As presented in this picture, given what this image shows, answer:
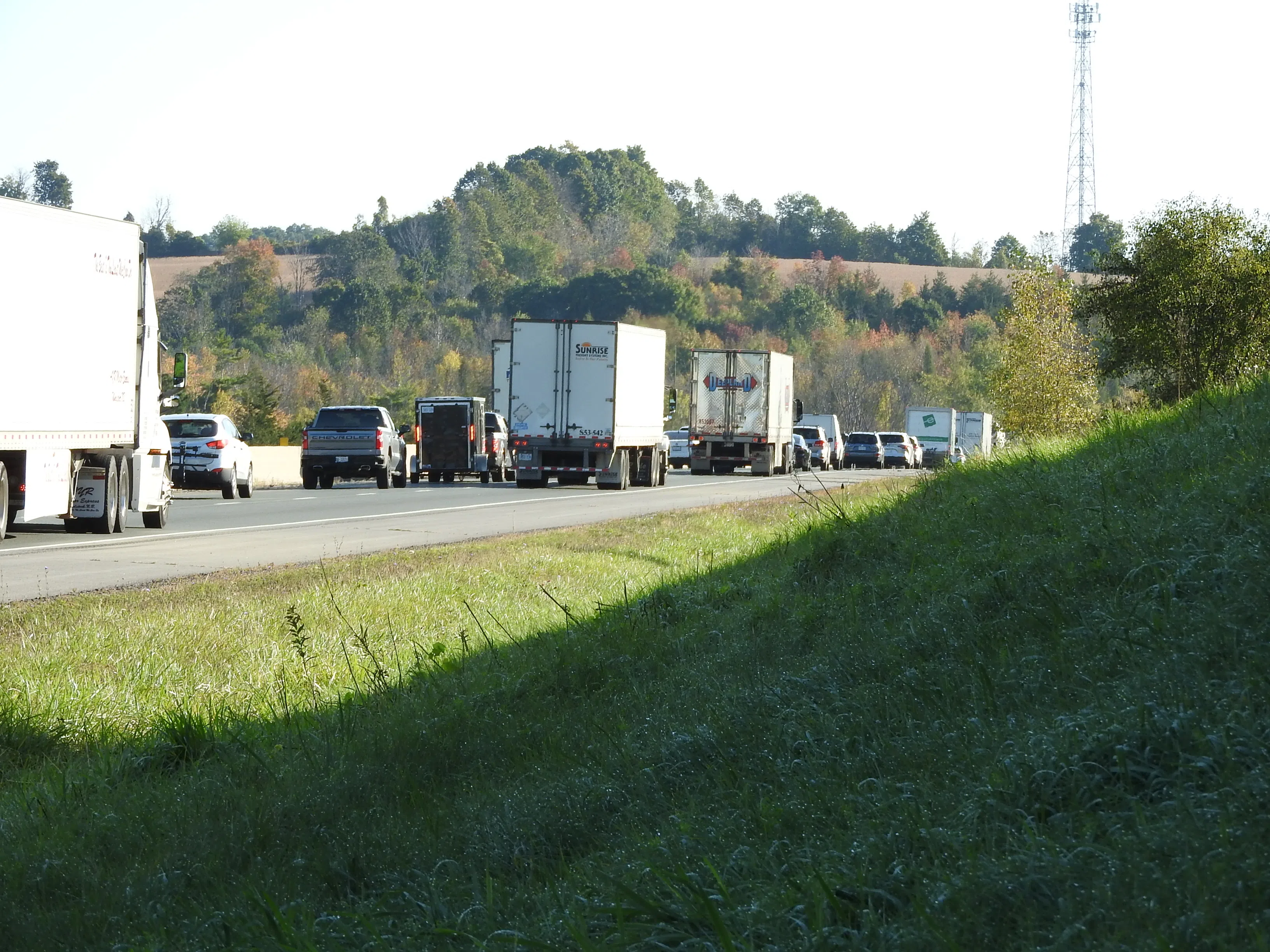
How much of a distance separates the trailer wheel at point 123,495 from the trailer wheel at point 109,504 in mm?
48

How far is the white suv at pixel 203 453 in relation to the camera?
99.3 ft

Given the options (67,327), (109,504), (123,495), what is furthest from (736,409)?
(67,327)

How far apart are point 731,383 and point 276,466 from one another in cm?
1484

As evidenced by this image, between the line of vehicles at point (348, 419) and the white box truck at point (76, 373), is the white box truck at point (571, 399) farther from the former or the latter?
the white box truck at point (76, 373)

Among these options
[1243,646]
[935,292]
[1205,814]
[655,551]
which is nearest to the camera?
[1205,814]

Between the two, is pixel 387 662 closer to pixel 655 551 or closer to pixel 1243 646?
pixel 1243 646

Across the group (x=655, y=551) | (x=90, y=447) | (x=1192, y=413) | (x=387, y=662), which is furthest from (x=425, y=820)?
(x=90, y=447)

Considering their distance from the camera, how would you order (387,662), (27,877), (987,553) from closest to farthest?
(27,877) < (987,553) < (387,662)

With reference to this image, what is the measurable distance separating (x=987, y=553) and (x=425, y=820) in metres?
3.10

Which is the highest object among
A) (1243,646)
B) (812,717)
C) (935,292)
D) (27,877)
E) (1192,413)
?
(935,292)

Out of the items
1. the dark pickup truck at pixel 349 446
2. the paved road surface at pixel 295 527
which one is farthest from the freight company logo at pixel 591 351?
the dark pickup truck at pixel 349 446

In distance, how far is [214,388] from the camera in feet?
232

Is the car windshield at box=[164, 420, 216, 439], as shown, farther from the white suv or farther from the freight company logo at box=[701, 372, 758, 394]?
the freight company logo at box=[701, 372, 758, 394]

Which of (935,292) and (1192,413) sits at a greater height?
(935,292)
